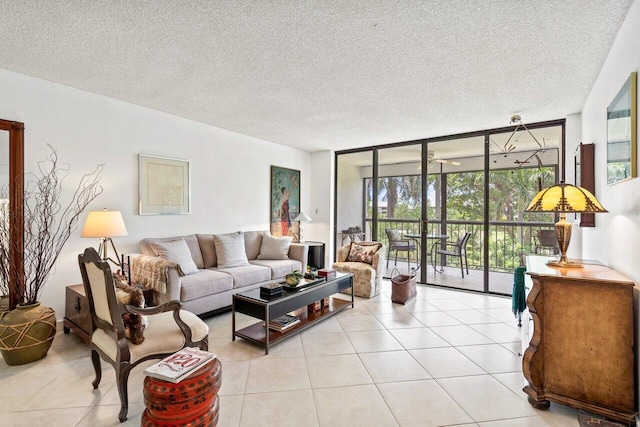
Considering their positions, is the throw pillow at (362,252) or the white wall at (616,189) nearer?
the white wall at (616,189)

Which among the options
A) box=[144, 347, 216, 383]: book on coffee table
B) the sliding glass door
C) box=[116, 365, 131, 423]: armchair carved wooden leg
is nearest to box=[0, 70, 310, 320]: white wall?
box=[116, 365, 131, 423]: armchair carved wooden leg

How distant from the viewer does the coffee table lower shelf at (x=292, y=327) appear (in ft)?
9.02

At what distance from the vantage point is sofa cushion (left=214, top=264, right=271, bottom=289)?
3656 mm

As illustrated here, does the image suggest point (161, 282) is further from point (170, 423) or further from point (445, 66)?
point (445, 66)

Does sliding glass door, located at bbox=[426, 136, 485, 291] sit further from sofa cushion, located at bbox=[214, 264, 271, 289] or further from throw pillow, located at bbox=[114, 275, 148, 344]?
throw pillow, located at bbox=[114, 275, 148, 344]

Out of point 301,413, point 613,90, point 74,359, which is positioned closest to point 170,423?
point 301,413

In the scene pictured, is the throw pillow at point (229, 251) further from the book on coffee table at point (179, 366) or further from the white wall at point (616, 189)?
the white wall at point (616, 189)

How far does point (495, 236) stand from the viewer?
5398 millimetres

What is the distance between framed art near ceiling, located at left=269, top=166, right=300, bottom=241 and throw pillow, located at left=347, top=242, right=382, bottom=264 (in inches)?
59.5

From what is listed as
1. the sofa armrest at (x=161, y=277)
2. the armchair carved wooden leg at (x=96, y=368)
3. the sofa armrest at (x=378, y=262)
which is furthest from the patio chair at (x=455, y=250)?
the armchair carved wooden leg at (x=96, y=368)

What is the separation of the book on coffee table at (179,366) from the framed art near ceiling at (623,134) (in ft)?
8.76

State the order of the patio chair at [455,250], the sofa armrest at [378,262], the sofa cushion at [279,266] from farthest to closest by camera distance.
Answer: the patio chair at [455,250] → the sofa armrest at [378,262] → the sofa cushion at [279,266]

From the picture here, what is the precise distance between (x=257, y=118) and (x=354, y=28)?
2.33 meters

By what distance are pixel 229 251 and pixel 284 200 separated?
6.41 feet
